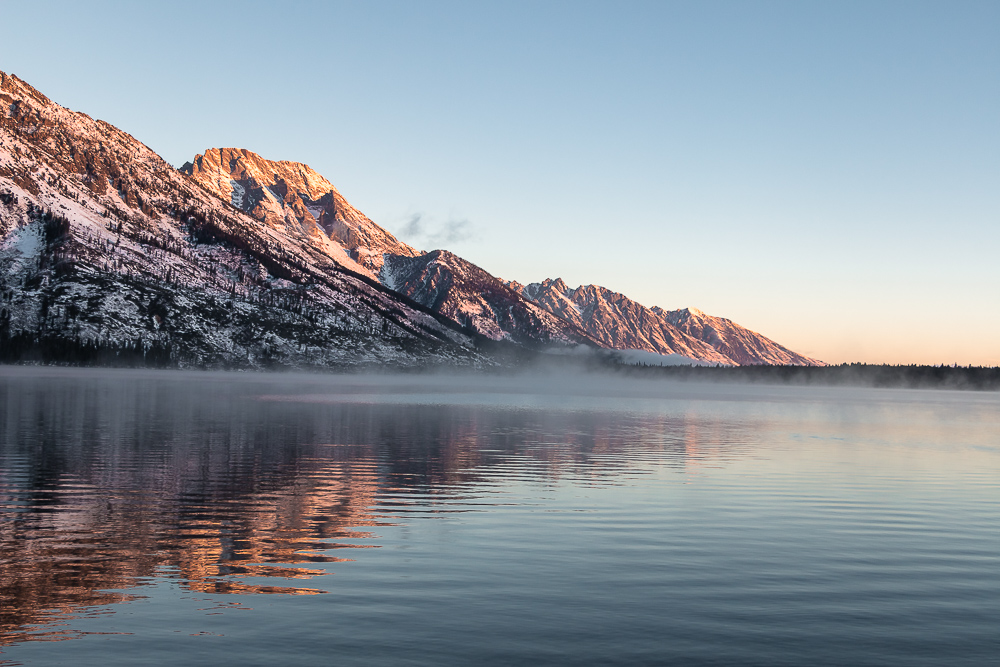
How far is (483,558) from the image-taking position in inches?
1191

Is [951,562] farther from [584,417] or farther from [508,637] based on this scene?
[584,417]

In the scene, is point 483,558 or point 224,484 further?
point 224,484

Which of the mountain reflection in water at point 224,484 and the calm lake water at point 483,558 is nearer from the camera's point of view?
the calm lake water at point 483,558

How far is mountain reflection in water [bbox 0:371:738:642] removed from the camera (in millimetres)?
26594

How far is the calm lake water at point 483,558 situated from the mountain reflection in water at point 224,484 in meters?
0.19

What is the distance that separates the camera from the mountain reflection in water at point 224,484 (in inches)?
1047

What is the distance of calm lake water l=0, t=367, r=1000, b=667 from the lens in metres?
20.4

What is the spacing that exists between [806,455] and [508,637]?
60.9 metres

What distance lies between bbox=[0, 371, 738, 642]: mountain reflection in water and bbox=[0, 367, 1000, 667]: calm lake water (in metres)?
0.19

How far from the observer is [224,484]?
1869 inches

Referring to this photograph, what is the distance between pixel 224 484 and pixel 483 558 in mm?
22772

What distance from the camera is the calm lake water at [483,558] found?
66.8 feet

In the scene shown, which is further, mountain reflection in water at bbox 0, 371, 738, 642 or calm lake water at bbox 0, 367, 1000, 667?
mountain reflection in water at bbox 0, 371, 738, 642

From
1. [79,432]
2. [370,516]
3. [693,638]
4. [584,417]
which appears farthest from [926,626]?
[584,417]
